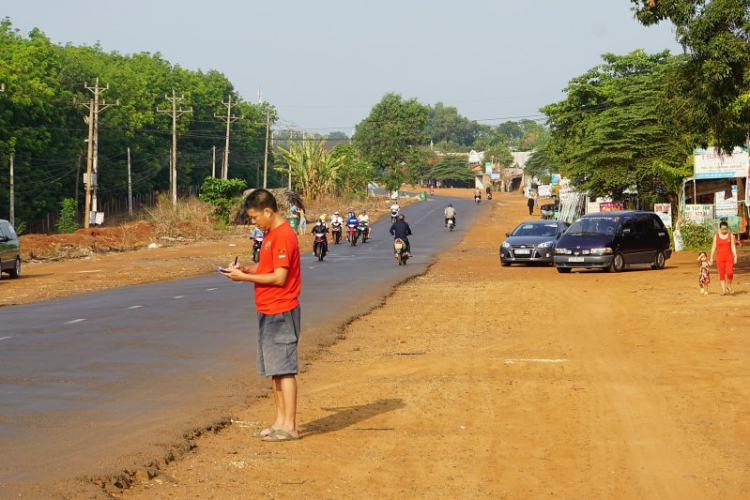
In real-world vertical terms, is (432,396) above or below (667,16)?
below

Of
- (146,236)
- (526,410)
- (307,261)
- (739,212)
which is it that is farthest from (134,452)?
(146,236)

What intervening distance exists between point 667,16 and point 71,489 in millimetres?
23369

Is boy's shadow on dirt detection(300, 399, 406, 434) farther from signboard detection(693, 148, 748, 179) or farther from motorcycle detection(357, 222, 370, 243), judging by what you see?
motorcycle detection(357, 222, 370, 243)

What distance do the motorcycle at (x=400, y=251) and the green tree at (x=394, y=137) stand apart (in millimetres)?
111016

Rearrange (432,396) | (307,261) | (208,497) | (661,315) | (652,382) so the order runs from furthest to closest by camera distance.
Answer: (307,261), (661,315), (652,382), (432,396), (208,497)

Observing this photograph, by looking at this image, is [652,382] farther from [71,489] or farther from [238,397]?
[71,489]

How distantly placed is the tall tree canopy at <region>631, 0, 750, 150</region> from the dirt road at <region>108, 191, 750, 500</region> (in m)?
7.50

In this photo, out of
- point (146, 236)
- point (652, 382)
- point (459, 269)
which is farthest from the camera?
point (146, 236)

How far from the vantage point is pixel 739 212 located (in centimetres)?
4659

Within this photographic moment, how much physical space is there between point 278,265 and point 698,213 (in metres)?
36.4

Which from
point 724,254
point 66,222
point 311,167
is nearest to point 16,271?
point 724,254

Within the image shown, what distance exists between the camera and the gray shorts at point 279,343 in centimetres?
911

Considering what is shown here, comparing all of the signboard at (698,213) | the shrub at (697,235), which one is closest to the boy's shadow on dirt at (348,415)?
the signboard at (698,213)

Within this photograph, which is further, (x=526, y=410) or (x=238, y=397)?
(x=238, y=397)
